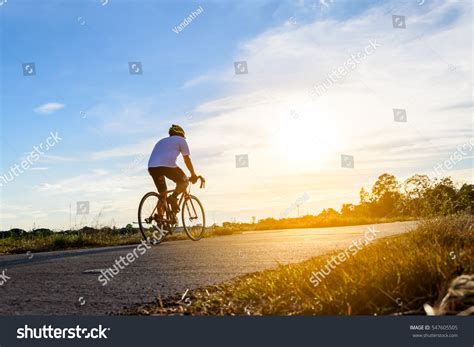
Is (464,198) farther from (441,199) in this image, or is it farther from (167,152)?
(167,152)

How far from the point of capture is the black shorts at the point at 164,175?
11016mm

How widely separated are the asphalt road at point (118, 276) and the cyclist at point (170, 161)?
196 centimetres

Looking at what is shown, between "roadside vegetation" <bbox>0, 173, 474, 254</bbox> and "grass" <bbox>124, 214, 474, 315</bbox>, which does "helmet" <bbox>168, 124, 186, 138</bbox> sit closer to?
"roadside vegetation" <bbox>0, 173, 474, 254</bbox>

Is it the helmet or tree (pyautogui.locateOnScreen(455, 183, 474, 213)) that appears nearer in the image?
tree (pyautogui.locateOnScreen(455, 183, 474, 213))

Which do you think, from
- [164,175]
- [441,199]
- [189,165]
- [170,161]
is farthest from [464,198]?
[164,175]

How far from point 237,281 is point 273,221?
17.7 metres

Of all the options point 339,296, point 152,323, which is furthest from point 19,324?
point 339,296

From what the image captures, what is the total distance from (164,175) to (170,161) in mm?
491

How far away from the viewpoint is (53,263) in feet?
26.1

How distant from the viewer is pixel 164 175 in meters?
11.2

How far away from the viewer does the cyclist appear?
1077cm

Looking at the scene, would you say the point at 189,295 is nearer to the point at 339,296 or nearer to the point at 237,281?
the point at 237,281

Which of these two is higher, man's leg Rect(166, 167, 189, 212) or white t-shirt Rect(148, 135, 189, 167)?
white t-shirt Rect(148, 135, 189, 167)

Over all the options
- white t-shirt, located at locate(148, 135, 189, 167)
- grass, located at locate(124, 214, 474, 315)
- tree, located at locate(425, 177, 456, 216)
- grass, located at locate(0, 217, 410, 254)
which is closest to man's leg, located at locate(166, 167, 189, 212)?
white t-shirt, located at locate(148, 135, 189, 167)
